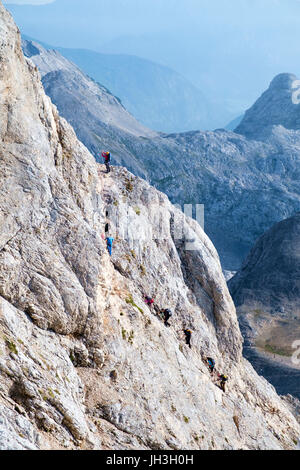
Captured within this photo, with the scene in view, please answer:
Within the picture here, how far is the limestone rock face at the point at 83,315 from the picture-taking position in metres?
27.4

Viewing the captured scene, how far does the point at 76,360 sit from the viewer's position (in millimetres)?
31672

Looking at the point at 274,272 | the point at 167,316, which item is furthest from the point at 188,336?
the point at 274,272

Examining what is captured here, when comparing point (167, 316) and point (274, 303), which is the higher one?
point (167, 316)

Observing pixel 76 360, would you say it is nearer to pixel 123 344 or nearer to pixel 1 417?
pixel 123 344

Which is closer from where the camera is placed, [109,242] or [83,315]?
[83,315]

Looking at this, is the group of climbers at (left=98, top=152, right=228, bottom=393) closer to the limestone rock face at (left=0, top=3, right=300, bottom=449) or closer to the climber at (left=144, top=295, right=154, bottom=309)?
the climber at (left=144, top=295, right=154, bottom=309)

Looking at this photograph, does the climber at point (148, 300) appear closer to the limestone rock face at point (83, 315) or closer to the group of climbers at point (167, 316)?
the group of climbers at point (167, 316)

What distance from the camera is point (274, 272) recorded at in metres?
178

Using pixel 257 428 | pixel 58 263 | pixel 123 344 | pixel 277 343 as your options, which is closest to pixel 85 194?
pixel 58 263

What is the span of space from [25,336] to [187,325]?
1880 cm

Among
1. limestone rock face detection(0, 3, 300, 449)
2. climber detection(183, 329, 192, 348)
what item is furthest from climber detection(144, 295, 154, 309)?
climber detection(183, 329, 192, 348)

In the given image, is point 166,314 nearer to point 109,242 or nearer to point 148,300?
point 148,300

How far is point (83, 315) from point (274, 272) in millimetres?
152702

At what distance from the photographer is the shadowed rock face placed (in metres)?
166
